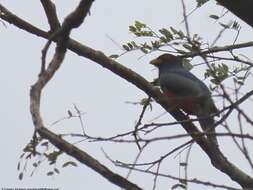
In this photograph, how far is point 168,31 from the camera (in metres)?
5.12

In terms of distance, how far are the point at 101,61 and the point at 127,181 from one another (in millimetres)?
1465

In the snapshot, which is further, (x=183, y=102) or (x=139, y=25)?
(x=139, y=25)

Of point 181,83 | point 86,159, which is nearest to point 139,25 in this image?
point 181,83

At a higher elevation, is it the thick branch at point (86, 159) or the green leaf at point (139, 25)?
the green leaf at point (139, 25)

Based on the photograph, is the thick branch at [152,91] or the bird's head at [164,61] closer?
the thick branch at [152,91]

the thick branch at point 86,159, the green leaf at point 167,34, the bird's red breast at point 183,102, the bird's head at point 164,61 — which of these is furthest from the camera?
the bird's head at point 164,61

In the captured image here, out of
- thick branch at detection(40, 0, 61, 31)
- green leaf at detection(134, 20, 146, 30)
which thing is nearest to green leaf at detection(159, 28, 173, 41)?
green leaf at detection(134, 20, 146, 30)

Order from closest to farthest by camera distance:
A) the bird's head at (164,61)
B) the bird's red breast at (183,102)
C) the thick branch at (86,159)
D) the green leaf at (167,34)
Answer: the thick branch at (86,159) < the bird's red breast at (183,102) < the green leaf at (167,34) < the bird's head at (164,61)

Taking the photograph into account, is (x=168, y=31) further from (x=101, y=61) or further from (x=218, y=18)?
(x=101, y=61)

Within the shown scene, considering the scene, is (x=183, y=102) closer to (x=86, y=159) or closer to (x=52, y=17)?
(x=52, y=17)

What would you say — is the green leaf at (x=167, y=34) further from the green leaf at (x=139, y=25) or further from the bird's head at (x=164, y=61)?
the bird's head at (x=164, y=61)

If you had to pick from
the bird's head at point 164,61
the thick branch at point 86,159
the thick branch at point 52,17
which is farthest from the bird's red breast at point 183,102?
the bird's head at point 164,61

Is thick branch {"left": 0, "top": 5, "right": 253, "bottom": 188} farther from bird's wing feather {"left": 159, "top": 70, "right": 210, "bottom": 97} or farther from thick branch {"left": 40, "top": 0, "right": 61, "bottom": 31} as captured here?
bird's wing feather {"left": 159, "top": 70, "right": 210, "bottom": 97}

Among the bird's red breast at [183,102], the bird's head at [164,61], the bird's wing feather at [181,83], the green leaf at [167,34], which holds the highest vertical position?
the bird's head at [164,61]
